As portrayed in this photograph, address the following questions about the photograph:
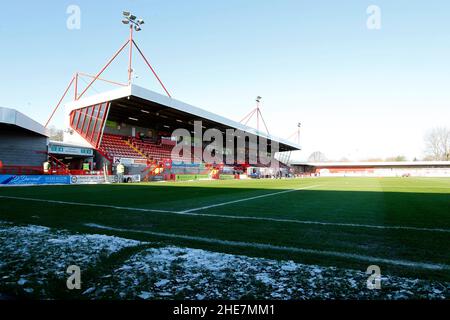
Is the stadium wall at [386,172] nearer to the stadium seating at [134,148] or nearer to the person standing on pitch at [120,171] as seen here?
the stadium seating at [134,148]

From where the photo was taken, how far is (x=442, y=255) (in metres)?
3.38

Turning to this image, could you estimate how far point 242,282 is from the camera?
98.3 inches

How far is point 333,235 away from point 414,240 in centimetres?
116

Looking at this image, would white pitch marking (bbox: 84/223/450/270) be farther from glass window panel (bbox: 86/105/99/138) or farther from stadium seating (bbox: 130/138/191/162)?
stadium seating (bbox: 130/138/191/162)

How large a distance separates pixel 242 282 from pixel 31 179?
818 inches

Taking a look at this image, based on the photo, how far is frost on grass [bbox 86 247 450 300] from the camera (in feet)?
7.36

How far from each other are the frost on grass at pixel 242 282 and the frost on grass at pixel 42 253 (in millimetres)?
541

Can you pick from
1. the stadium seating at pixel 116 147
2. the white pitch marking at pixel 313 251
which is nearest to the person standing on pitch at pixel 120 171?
the stadium seating at pixel 116 147

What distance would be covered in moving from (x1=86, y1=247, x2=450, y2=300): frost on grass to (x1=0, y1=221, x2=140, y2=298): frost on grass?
54 centimetres

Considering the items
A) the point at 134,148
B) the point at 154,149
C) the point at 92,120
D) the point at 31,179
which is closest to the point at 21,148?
the point at 31,179

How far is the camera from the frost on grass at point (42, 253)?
99.3 inches
